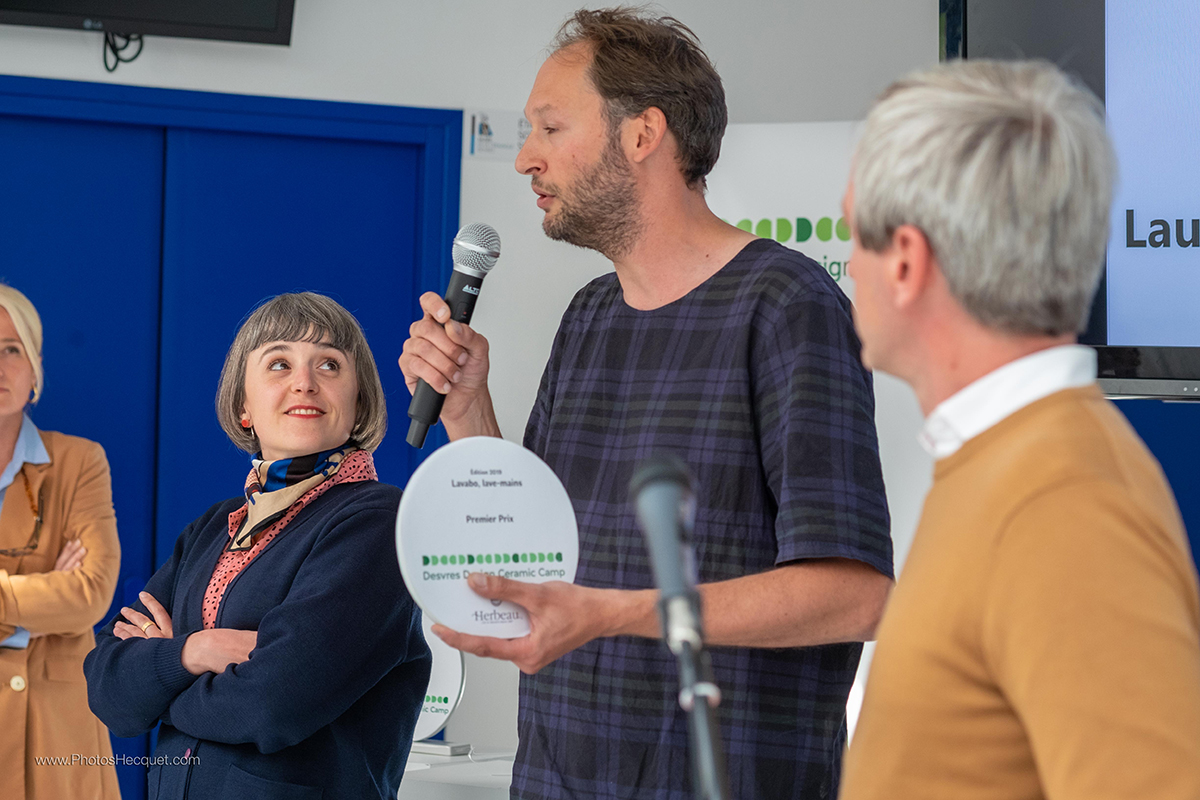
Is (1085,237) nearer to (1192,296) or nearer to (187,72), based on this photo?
(1192,296)

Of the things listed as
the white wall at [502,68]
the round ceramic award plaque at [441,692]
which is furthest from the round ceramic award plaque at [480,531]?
the white wall at [502,68]

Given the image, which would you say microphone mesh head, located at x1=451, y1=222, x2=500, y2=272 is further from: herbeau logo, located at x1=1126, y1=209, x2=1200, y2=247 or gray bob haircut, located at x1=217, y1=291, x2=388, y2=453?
herbeau logo, located at x1=1126, y1=209, x2=1200, y2=247

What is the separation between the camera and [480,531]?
1315 mm

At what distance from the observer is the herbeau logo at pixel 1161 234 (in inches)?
78.7

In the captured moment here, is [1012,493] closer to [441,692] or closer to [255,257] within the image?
[441,692]

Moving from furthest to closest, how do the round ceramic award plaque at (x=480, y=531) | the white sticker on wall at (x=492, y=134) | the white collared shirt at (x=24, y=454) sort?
the white sticker on wall at (x=492, y=134) < the white collared shirt at (x=24, y=454) < the round ceramic award plaque at (x=480, y=531)

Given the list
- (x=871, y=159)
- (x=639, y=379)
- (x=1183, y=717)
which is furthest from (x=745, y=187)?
(x=1183, y=717)

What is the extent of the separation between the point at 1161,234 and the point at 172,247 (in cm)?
332

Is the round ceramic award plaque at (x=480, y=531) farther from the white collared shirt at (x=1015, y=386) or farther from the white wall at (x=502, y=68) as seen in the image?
the white wall at (x=502, y=68)

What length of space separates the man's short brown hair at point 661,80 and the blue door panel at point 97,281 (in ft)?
9.24

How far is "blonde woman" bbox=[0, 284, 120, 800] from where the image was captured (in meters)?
3.01

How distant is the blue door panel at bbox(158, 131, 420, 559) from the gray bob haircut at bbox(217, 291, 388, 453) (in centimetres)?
187

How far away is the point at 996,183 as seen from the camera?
0.83 meters

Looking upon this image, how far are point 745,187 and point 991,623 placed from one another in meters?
3.01
